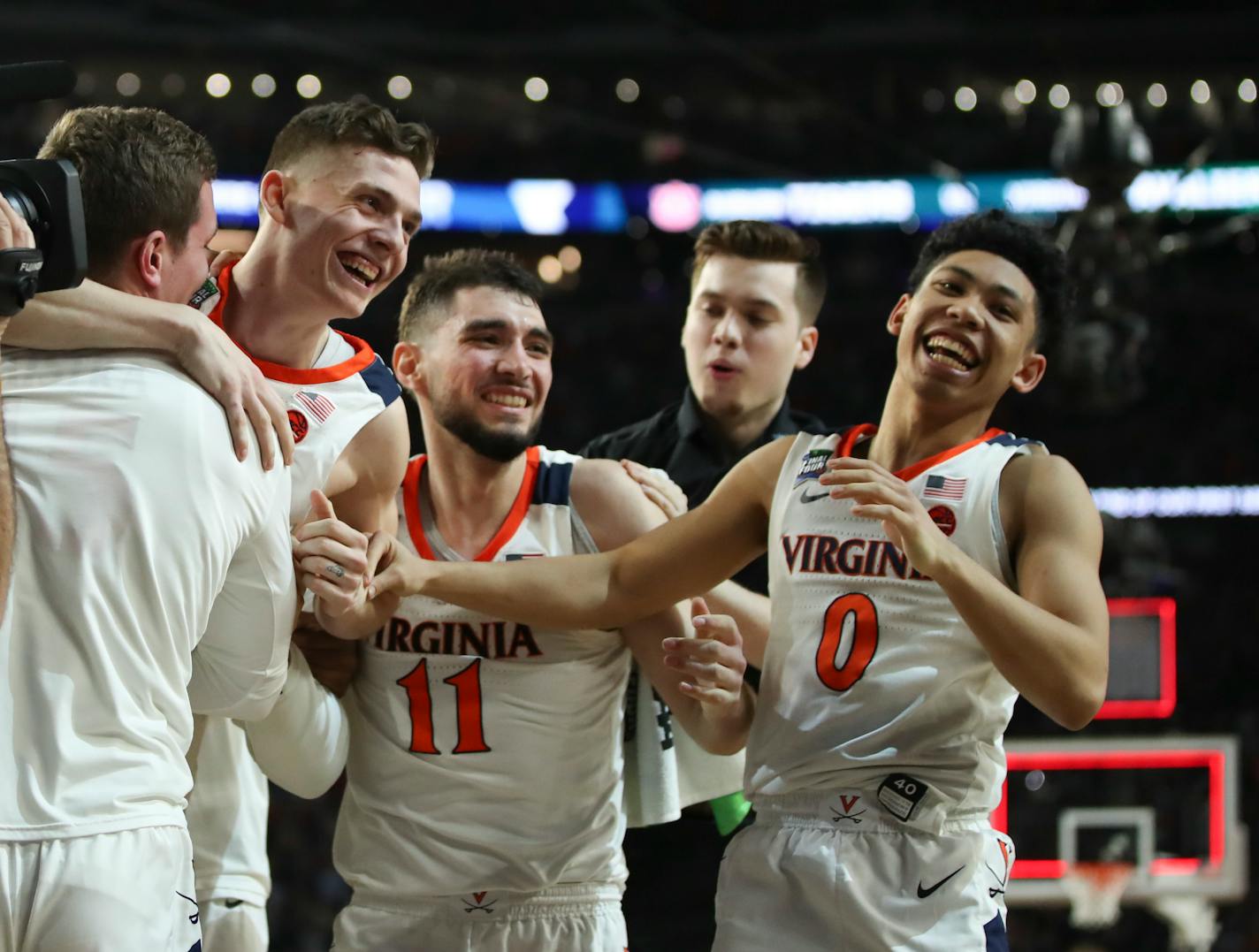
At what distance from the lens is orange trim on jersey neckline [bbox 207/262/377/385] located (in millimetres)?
3928

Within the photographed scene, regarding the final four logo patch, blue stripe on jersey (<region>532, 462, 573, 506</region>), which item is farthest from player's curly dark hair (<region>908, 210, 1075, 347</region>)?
blue stripe on jersey (<region>532, 462, 573, 506</region>)

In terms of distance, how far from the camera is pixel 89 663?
270 cm

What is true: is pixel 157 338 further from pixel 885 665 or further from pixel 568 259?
pixel 568 259

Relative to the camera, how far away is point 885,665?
3.50 m

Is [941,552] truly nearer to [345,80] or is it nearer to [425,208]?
[425,208]

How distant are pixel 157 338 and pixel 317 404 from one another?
0.95m

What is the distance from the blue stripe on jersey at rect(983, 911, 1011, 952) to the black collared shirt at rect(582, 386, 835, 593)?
5.68 feet

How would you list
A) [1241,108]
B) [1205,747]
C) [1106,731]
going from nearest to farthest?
[1205,747]
[1106,731]
[1241,108]

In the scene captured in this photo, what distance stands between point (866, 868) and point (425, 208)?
65.6 feet

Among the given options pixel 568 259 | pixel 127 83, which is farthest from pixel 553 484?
pixel 127 83

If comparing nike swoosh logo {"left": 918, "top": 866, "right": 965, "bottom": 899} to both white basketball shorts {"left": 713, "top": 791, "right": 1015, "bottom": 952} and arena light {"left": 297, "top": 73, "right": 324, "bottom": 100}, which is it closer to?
white basketball shorts {"left": 713, "top": 791, "right": 1015, "bottom": 952}

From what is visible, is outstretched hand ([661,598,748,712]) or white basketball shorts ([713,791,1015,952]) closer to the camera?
white basketball shorts ([713,791,1015,952])

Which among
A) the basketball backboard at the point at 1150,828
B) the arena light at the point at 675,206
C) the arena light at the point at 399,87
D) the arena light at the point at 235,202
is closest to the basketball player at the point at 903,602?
the basketball backboard at the point at 1150,828

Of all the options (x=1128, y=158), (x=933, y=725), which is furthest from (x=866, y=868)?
(x=1128, y=158)
